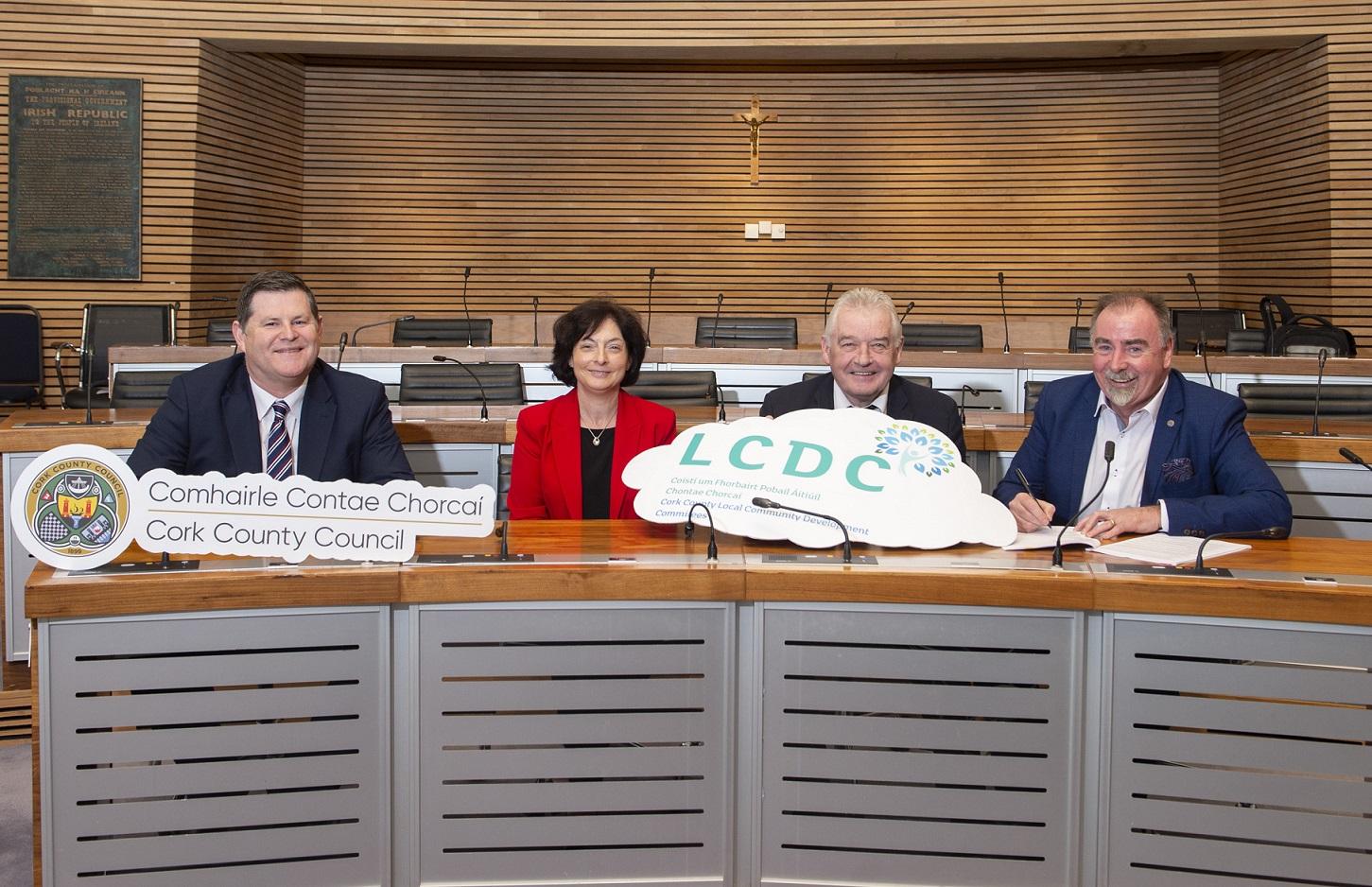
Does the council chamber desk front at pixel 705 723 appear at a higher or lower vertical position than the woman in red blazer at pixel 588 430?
lower

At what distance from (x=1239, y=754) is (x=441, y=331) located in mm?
7764

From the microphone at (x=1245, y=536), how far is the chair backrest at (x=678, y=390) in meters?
3.13

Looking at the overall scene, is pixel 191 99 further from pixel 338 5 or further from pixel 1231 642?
pixel 1231 642

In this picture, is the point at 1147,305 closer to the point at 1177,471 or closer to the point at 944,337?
the point at 1177,471

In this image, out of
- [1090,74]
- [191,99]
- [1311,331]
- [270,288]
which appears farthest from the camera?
[1090,74]

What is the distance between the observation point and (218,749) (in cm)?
220

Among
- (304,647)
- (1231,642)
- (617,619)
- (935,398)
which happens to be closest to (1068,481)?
(935,398)

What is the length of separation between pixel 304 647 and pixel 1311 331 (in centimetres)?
772

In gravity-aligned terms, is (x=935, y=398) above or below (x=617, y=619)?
above

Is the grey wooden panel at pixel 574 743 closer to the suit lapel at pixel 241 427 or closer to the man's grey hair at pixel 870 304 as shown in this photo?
the suit lapel at pixel 241 427

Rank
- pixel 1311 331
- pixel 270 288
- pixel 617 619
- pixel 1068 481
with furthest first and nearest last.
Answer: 1. pixel 1311 331
2. pixel 1068 481
3. pixel 270 288
4. pixel 617 619

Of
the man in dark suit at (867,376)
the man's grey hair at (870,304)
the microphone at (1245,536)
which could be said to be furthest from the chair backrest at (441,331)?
the microphone at (1245,536)

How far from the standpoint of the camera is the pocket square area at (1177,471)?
10.2 ft

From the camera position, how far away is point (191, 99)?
30.7ft
